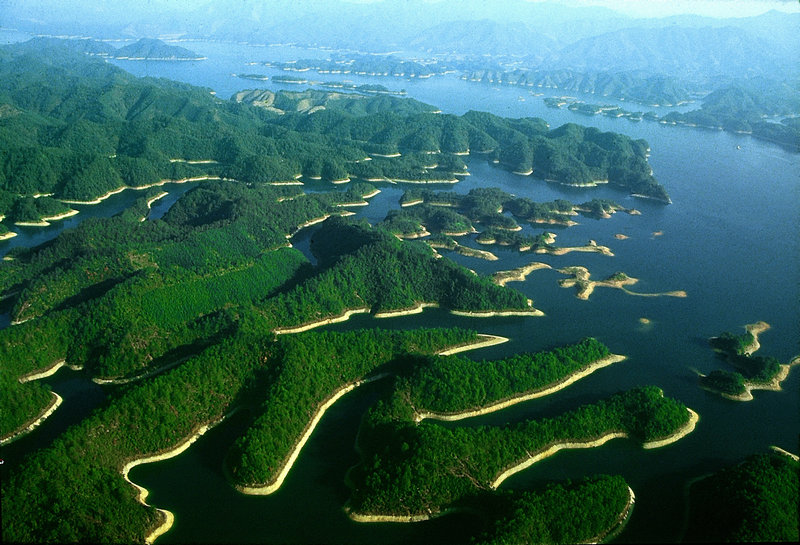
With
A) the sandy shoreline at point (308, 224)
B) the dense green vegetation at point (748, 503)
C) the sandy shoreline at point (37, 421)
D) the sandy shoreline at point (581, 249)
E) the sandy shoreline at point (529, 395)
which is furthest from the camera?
the sandy shoreline at point (308, 224)

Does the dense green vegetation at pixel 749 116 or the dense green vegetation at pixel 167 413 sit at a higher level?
the dense green vegetation at pixel 749 116

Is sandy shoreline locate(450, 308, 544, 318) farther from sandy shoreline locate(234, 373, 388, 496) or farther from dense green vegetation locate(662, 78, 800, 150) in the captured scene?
dense green vegetation locate(662, 78, 800, 150)

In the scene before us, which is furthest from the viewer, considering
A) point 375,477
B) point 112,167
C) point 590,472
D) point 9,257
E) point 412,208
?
point 112,167

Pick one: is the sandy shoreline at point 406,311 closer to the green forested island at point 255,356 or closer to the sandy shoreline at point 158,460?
the green forested island at point 255,356

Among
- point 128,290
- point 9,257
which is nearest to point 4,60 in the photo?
point 9,257

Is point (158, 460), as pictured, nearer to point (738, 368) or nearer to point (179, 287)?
A: point (179, 287)

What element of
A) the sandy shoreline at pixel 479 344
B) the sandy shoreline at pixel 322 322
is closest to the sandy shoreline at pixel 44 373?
the sandy shoreline at pixel 322 322

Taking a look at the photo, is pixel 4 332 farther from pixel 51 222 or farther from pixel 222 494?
pixel 51 222
